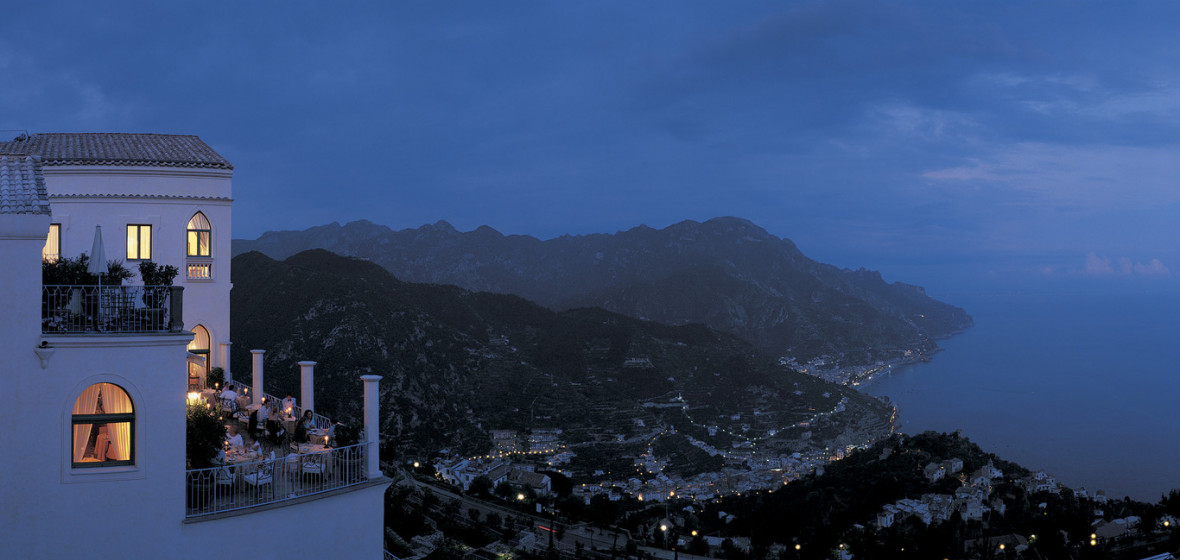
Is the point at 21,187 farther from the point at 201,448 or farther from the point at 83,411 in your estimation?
the point at 201,448

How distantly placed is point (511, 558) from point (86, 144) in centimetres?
1746

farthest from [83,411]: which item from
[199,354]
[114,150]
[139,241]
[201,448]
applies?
[114,150]

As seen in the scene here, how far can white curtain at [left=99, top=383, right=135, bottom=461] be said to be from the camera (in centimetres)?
662

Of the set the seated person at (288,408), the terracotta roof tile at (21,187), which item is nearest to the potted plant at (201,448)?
the terracotta roof tile at (21,187)

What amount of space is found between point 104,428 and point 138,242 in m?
7.38

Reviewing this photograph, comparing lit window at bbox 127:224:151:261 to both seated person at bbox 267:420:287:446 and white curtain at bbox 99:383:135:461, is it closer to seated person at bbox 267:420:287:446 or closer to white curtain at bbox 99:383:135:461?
seated person at bbox 267:420:287:446

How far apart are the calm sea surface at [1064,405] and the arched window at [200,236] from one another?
58.5 m

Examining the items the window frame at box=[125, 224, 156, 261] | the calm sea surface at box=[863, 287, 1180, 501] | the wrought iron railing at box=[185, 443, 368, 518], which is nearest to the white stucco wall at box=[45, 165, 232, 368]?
the window frame at box=[125, 224, 156, 261]

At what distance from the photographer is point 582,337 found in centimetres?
6875

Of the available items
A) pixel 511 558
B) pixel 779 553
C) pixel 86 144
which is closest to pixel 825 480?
pixel 779 553

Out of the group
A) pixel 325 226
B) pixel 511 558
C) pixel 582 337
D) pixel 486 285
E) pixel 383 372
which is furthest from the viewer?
pixel 325 226

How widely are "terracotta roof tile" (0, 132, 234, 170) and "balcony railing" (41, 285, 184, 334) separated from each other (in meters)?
6.69

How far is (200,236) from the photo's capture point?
13500 millimetres

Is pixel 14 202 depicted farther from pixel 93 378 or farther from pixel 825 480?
pixel 825 480
